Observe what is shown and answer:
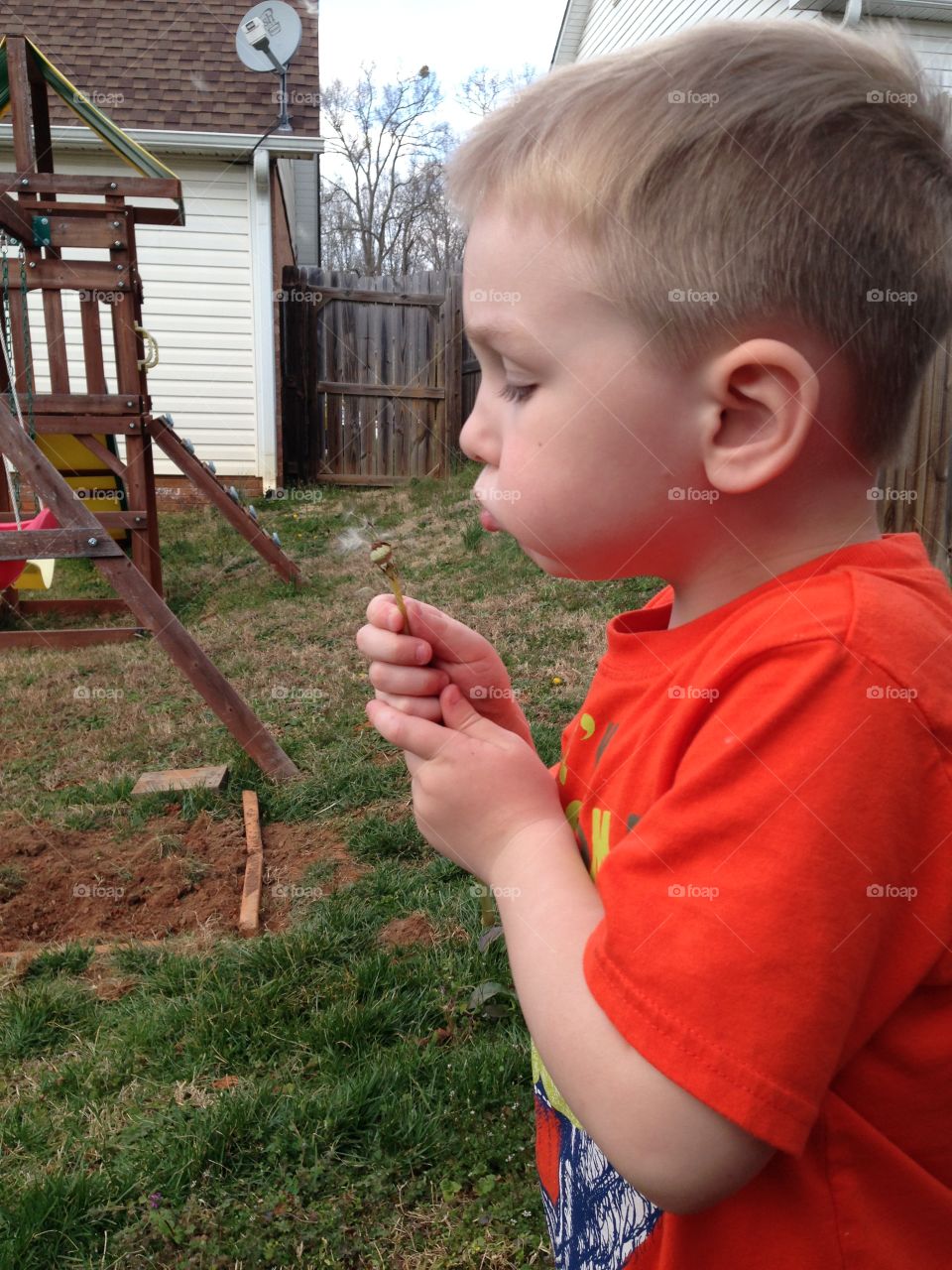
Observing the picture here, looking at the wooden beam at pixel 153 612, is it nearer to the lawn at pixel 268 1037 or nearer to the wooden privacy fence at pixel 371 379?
the lawn at pixel 268 1037

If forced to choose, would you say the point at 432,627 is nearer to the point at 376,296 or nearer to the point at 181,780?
the point at 181,780

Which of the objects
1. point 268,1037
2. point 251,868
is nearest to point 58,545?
point 251,868

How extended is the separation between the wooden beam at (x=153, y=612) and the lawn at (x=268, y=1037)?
0.14m

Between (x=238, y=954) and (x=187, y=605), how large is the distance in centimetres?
501

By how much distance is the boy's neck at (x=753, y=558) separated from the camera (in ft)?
2.76

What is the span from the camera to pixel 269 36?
10266mm

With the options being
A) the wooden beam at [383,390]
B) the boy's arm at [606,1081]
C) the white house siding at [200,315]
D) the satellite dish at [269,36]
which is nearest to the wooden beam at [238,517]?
the white house siding at [200,315]

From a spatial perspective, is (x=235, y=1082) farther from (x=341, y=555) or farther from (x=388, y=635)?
(x=341, y=555)

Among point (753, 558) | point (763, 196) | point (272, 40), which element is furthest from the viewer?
point (272, 40)

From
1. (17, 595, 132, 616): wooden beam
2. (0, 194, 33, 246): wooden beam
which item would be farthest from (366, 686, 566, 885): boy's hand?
(17, 595, 132, 616): wooden beam

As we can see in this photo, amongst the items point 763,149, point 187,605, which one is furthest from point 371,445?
point 763,149

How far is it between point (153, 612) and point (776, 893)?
138 inches

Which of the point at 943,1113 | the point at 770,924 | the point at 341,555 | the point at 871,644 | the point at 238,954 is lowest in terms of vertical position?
the point at 341,555

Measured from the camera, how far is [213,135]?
409 inches
